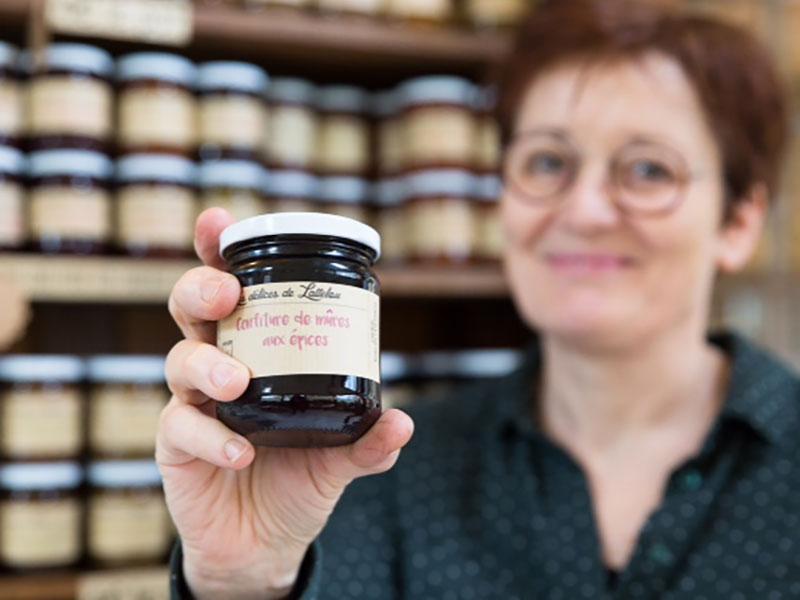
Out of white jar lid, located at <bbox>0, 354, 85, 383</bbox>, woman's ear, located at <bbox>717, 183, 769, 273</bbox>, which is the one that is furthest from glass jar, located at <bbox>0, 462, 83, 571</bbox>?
woman's ear, located at <bbox>717, 183, 769, 273</bbox>

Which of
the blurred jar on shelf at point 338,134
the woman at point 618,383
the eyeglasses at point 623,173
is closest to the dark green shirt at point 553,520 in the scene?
the woman at point 618,383

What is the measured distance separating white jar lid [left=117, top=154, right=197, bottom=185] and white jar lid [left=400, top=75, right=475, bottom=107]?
14.2 inches

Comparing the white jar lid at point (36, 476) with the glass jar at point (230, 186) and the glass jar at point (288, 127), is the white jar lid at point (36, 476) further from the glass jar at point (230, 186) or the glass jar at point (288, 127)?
the glass jar at point (288, 127)

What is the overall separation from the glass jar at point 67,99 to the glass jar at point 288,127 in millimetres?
245

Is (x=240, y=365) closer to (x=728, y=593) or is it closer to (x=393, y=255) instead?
(x=728, y=593)

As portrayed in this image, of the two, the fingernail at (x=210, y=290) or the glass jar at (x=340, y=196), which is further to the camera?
the glass jar at (x=340, y=196)

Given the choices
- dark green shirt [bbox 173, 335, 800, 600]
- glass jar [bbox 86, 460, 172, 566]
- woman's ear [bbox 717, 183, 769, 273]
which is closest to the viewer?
dark green shirt [bbox 173, 335, 800, 600]

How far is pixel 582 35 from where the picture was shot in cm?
105

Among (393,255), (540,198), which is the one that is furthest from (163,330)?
(540,198)

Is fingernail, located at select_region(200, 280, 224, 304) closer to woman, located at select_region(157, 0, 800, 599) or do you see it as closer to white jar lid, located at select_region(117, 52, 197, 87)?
woman, located at select_region(157, 0, 800, 599)

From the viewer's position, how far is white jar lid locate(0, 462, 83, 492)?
1.14 m

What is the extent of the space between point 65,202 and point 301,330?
0.72 meters

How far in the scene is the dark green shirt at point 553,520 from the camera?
0.94 m

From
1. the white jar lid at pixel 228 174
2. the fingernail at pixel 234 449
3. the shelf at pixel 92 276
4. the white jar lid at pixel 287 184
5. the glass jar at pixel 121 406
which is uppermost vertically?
the fingernail at pixel 234 449
